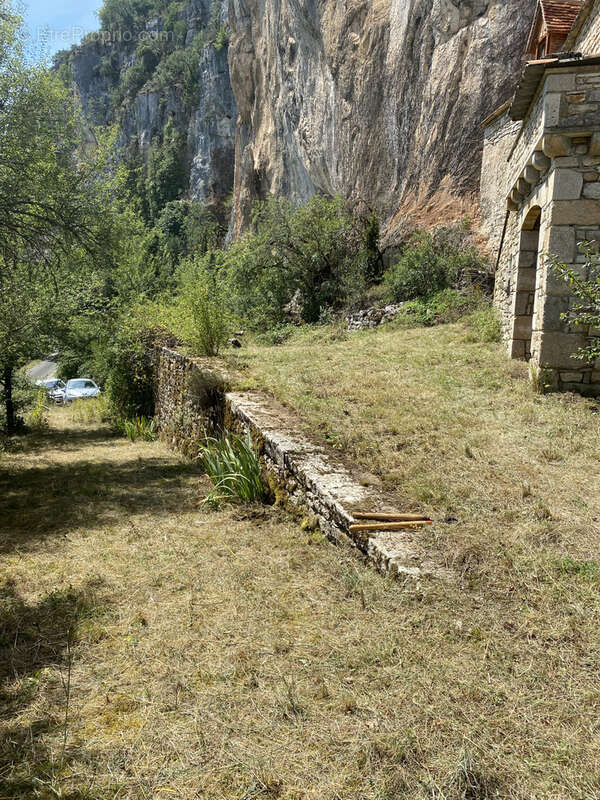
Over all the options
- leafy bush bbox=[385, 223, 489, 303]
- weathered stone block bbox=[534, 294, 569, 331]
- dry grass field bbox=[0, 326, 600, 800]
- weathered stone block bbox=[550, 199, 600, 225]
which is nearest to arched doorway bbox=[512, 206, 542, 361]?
weathered stone block bbox=[534, 294, 569, 331]

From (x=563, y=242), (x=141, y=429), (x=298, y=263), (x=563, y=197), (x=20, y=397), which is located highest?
(x=298, y=263)

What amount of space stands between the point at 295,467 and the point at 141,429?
8.66 m

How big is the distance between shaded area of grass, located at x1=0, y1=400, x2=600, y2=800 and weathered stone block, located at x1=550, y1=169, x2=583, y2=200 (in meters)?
4.43

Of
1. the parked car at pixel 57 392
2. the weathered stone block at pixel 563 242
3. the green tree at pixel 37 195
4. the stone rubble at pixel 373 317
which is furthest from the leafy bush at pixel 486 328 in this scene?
the parked car at pixel 57 392

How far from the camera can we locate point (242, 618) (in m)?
3.02

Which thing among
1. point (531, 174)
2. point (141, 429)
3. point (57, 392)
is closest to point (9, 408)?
point (141, 429)

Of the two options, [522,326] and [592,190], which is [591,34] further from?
[522,326]

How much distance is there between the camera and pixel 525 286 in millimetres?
8289

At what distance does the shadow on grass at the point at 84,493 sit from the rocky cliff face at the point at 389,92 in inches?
486

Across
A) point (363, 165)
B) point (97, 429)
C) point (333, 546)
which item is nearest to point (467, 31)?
point (363, 165)

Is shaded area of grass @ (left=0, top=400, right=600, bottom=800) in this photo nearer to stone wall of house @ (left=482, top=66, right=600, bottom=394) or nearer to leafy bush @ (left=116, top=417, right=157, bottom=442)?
stone wall of house @ (left=482, top=66, right=600, bottom=394)

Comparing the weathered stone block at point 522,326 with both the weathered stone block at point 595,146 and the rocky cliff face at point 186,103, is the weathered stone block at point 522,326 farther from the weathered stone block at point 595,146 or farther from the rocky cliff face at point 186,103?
the rocky cliff face at point 186,103

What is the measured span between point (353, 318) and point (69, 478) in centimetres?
967

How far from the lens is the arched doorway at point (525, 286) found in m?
8.27
